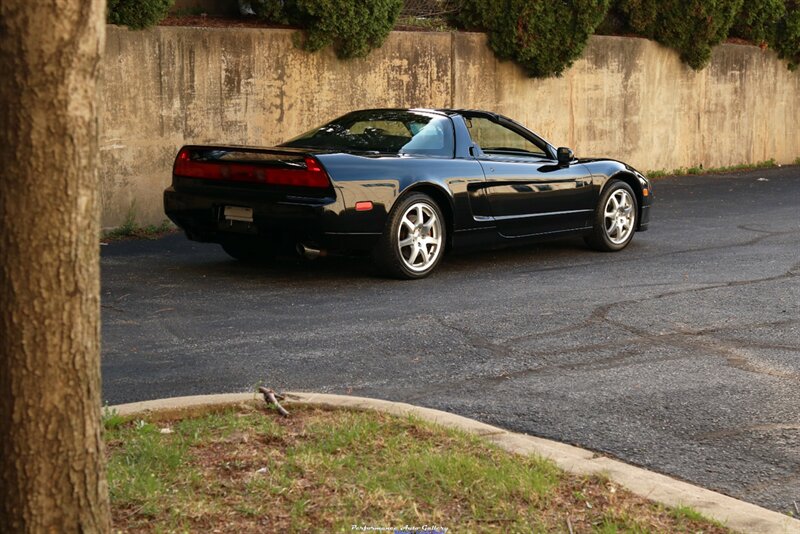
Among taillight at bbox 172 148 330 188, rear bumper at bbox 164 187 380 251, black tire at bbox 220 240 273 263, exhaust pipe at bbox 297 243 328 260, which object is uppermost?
taillight at bbox 172 148 330 188

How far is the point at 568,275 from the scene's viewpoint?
9648mm

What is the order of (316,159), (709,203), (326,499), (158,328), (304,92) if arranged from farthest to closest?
(709,203), (304,92), (316,159), (158,328), (326,499)

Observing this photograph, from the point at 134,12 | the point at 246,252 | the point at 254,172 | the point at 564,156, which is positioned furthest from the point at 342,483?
the point at 134,12

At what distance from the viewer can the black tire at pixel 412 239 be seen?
900 centimetres

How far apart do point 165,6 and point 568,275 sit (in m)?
5.47

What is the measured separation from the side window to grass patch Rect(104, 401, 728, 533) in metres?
5.44

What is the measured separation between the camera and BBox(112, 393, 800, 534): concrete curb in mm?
4117

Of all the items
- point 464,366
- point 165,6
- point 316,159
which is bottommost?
point 464,366

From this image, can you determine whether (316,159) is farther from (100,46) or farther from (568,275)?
(100,46)

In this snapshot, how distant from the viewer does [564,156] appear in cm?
1029

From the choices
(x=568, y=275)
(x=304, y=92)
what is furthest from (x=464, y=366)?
(x=304, y=92)

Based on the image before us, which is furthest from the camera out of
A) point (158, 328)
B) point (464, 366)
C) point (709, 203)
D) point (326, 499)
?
point (709, 203)

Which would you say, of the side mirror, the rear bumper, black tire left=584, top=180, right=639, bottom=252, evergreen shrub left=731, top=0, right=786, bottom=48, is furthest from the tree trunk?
evergreen shrub left=731, top=0, right=786, bottom=48

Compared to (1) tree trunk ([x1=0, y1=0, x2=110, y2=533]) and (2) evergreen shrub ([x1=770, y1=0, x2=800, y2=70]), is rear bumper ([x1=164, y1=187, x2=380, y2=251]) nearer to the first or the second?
(1) tree trunk ([x1=0, y1=0, x2=110, y2=533])
